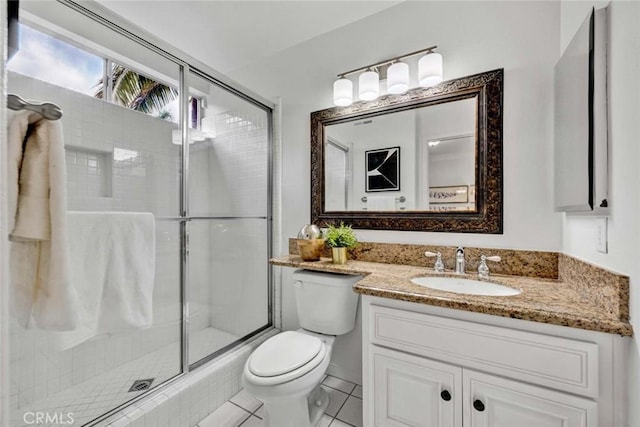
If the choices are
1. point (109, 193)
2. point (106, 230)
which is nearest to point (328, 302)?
point (106, 230)

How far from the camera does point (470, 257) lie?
1.47m

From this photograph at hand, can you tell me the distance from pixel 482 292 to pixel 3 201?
1.59 m

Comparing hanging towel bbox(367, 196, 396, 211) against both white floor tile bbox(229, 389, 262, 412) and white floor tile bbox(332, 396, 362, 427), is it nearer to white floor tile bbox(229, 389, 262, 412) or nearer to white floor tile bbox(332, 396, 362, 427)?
white floor tile bbox(332, 396, 362, 427)

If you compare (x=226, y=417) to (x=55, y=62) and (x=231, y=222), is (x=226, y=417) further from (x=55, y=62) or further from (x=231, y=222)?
(x=55, y=62)

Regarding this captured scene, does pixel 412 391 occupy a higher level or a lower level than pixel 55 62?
lower

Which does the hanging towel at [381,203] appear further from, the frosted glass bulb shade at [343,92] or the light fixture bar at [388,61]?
the light fixture bar at [388,61]

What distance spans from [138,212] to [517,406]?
187 centimetres

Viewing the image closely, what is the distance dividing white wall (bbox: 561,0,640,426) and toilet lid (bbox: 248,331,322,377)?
1.13 metres

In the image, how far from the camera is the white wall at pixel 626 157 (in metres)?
0.77

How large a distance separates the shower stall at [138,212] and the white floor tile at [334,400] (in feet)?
2.33

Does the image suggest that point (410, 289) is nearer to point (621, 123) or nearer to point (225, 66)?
point (621, 123)

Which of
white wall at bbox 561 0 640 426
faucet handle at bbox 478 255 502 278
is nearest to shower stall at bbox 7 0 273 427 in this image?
faucet handle at bbox 478 255 502 278

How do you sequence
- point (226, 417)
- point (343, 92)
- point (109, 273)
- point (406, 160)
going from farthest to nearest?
point (343, 92) → point (406, 160) → point (226, 417) → point (109, 273)

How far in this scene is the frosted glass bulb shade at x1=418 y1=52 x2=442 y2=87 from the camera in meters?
1.48
